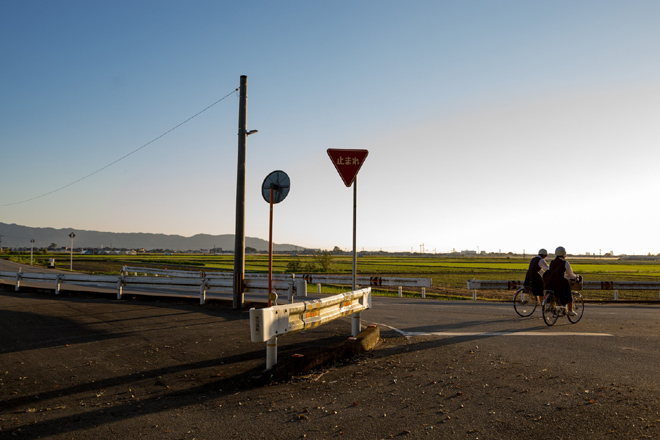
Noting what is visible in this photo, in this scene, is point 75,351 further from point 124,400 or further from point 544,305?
point 544,305

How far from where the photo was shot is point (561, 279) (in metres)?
12.1

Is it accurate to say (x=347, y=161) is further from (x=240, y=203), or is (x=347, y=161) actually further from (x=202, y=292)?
(x=202, y=292)

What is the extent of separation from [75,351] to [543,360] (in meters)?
8.13

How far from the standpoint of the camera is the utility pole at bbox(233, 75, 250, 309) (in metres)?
13.8

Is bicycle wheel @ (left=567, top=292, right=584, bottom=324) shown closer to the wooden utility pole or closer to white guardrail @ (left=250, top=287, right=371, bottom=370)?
white guardrail @ (left=250, top=287, right=371, bottom=370)


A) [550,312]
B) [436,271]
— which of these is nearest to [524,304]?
[550,312]

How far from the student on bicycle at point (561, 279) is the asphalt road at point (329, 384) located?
850 mm

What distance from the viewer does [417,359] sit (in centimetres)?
778

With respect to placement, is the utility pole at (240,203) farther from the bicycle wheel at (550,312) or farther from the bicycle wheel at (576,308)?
the bicycle wheel at (576,308)

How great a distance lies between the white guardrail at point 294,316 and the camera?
6.44 m

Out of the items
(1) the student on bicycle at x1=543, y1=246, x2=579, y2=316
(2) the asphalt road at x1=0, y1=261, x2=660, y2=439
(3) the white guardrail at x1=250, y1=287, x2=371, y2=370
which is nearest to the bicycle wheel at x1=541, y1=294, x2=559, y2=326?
(1) the student on bicycle at x1=543, y1=246, x2=579, y2=316

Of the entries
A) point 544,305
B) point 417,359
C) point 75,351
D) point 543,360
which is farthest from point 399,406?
point 544,305

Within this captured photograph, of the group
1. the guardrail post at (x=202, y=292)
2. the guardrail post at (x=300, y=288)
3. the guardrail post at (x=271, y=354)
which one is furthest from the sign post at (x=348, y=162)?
the guardrail post at (x=202, y=292)

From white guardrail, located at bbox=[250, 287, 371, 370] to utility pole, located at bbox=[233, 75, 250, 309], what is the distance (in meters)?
5.16
